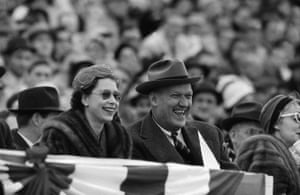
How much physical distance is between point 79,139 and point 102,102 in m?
0.44

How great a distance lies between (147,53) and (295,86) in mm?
2693

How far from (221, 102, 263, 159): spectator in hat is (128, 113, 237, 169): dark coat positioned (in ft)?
6.49

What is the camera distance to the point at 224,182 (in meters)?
8.63

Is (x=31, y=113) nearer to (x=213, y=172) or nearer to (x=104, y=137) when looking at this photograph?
(x=104, y=137)

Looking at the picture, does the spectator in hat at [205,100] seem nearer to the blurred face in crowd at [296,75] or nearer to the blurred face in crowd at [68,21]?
the blurred face in crowd at [68,21]

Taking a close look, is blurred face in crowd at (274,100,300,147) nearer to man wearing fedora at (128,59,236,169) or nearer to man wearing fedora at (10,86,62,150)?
man wearing fedora at (128,59,236,169)

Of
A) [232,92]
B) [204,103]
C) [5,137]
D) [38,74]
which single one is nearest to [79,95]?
[5,137]

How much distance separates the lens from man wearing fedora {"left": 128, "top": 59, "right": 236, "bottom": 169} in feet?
29.6

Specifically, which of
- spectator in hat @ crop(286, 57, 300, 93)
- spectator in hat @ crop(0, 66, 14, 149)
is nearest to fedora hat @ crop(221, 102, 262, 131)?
spectator in hat @ crop(0, 66, 14, 149)

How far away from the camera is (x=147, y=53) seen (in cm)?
1634

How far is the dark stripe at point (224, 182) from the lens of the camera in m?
8.55

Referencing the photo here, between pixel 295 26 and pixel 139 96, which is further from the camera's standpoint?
pixel 295 26

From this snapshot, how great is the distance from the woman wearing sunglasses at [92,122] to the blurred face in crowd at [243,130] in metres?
3.08

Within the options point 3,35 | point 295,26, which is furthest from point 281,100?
point 295,26
